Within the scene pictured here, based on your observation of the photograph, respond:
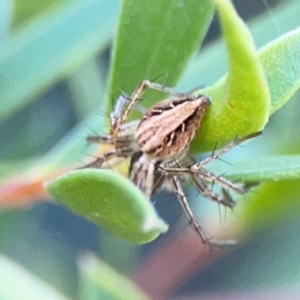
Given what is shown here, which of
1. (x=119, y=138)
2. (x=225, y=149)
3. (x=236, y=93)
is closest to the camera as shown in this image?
(x=236, y=93)

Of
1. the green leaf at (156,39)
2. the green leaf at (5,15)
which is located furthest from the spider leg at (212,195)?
the green leaf at (5,15)

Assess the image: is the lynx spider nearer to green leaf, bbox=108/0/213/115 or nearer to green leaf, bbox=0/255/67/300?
green leaf, bbox=108/0/213/115

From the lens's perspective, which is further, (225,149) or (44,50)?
(44,50)

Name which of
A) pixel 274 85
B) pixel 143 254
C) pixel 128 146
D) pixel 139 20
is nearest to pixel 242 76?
pixel 274 85

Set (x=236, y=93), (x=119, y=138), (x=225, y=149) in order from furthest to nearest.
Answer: (x=119, y=138) → (x=225, y=149) → (x=236, y=93)

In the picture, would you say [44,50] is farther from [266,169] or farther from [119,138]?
[266,169]

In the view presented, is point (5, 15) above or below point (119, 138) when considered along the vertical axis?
above

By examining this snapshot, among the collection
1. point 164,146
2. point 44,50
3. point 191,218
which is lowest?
point 191,218

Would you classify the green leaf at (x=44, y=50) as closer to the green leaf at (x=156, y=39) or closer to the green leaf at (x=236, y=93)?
the green leaf at (x=156, y=39)

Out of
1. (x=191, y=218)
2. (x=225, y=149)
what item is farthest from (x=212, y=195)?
(x=225, y=149)
